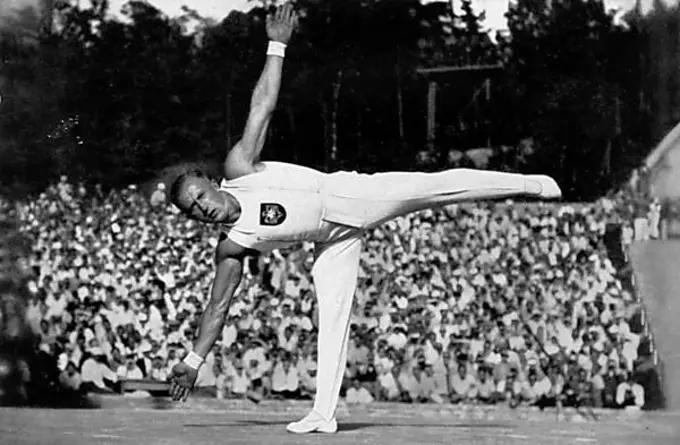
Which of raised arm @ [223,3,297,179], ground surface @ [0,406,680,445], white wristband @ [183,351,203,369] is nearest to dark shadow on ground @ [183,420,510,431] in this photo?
ground surface @ [0,406,680,445]

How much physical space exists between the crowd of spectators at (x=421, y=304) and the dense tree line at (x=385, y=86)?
26 cm

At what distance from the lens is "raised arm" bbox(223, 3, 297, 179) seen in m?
7.50

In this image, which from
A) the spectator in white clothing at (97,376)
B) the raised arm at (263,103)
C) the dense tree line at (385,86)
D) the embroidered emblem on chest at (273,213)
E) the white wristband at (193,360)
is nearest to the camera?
the embroidered emblem on chest at (273,213)

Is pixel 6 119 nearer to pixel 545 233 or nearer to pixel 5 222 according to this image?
pixel 5 222

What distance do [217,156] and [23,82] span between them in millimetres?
1057

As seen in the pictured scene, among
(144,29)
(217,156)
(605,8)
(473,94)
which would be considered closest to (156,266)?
(217,156)

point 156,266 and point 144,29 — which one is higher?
point 144,29

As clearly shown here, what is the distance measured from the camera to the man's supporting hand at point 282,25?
7516mm

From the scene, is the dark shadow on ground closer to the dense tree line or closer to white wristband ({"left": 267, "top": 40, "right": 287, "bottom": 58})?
the dense tree line

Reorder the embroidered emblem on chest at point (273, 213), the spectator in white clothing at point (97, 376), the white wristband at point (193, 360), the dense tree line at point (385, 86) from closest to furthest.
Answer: the embroidered emblem on chest at point (273, 213), the white wristband at point (193, 360), the dense tree line at point (385, 86), the spectator in white clothing at point (97, 376)

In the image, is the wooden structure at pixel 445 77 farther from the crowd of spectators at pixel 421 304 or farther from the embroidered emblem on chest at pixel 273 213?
the embroidered emblem on chest at pixel 273 213

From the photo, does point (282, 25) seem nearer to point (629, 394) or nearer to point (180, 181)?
point (180, 181)

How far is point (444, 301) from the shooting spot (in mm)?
8070

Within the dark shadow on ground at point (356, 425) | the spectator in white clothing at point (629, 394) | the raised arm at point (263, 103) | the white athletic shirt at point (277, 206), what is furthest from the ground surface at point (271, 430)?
the raised arm at point (263, 103)
